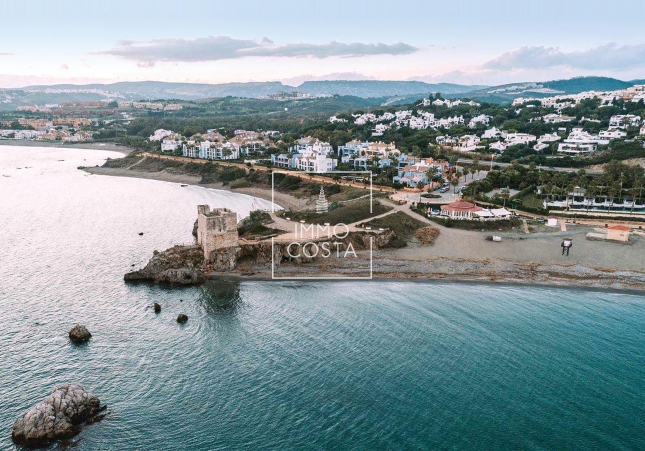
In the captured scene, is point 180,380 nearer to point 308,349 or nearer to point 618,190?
point 308,349

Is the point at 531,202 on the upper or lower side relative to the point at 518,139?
lower

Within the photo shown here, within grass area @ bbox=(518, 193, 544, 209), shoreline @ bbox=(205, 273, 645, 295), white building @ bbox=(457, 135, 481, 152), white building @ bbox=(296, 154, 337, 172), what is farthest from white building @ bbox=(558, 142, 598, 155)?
shoreline @ bbox=(205, 273, 645, 295)

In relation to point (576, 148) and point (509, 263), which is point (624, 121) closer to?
point (576, 148)

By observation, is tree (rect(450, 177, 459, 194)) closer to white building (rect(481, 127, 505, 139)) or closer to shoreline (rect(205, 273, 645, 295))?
shoreline (rect(205, 273, 645, 295))

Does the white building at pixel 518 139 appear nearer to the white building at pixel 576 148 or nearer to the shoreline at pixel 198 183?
the white building at pixel 576 148

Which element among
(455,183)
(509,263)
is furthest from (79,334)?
A: (455,183)
